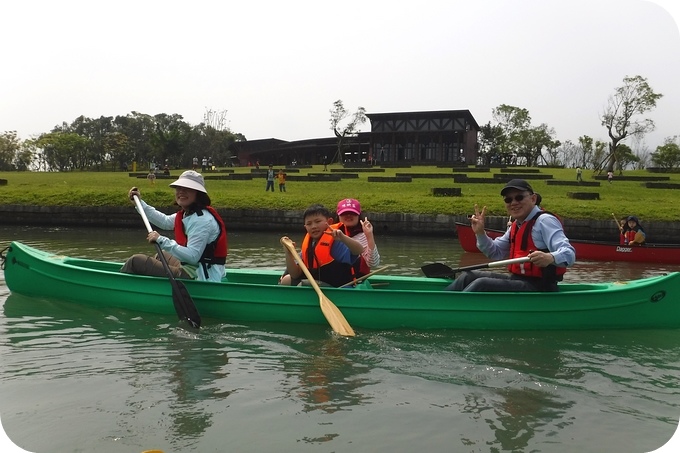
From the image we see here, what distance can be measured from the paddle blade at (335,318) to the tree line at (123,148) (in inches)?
2063

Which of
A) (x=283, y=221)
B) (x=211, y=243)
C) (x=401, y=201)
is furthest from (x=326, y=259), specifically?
(x=401, y=201)

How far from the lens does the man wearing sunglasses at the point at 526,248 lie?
5.63m

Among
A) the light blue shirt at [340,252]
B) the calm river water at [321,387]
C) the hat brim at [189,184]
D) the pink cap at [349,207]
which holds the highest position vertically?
the hat brim at [189,184]

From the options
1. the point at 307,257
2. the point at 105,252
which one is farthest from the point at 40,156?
the point at 307,257

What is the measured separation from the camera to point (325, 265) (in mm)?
6574

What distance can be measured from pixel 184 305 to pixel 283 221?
1259 cm

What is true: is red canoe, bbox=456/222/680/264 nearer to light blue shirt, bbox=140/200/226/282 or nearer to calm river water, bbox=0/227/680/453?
calm river water, bbox=0/227/680/453

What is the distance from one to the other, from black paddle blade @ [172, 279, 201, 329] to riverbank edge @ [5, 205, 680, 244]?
1200cm

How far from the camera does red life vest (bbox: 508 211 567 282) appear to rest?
235 inches

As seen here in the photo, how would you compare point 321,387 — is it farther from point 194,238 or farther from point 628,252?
point 628,252

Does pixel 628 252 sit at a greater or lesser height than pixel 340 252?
lesser

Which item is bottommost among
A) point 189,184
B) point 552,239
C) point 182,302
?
point 182,302

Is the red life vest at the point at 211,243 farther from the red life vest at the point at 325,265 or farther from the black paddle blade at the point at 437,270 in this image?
the black paddle blade at the point at 437,270

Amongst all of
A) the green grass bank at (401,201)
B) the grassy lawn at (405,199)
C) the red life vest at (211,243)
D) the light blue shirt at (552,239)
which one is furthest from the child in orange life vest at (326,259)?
the grassy lawn at (405,199)
